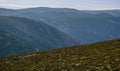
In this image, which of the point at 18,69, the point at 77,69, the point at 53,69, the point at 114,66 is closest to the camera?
the point at 114,66

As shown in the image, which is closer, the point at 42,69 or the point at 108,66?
the point at 108,66

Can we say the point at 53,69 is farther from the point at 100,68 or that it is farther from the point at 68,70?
the point at 100,68

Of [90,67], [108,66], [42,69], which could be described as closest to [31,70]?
[42,69]

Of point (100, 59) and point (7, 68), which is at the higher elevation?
point (100, 59)

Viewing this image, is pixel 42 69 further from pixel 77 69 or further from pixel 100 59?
pixel 100 59

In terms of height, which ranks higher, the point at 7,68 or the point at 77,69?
the point at 77,69

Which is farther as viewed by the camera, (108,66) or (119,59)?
(119,59)

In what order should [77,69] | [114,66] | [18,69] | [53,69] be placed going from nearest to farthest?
1. [114,66]
2. [77,69]
3. [53,69]
4. [18,69]

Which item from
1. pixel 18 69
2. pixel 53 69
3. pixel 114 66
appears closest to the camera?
pixel 114 66

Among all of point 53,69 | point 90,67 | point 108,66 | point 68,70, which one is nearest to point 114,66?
point 108,66
